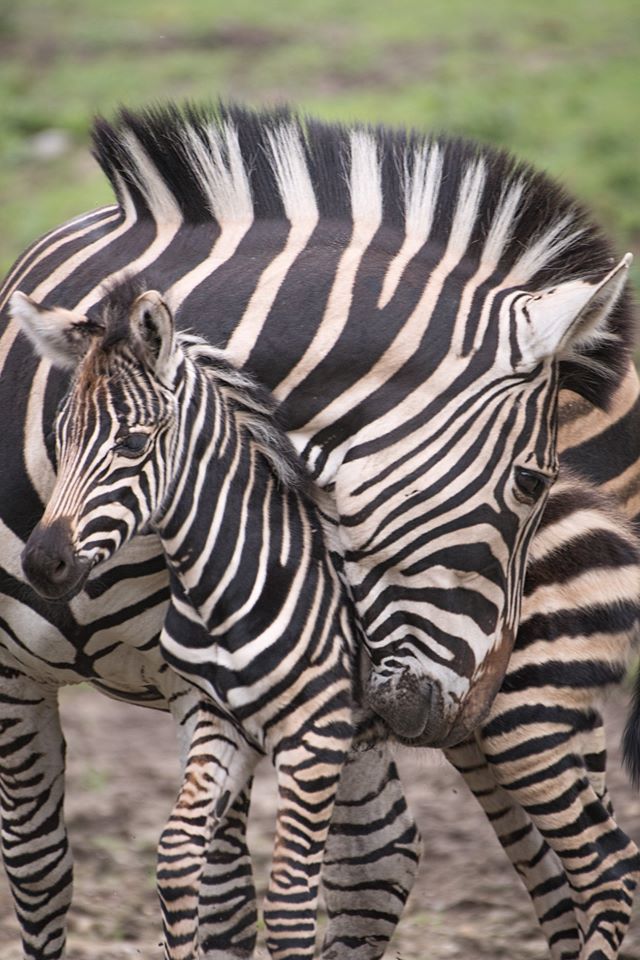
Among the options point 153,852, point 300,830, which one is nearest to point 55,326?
point 300,830

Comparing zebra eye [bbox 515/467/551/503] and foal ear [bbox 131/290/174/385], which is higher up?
foal ear [bbox 131/290/174/385]

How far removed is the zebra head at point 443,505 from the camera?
452cm

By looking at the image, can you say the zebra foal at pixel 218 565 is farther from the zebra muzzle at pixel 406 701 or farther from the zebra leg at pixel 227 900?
the zebra leg at pixel 227 900

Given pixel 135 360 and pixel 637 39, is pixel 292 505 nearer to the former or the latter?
pixel 135 360

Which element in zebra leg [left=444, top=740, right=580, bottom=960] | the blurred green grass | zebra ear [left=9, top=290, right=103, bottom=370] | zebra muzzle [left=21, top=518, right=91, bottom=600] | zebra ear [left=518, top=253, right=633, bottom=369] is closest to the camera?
zebra muzzle [left=21, top=518, right=91, bottom=600]

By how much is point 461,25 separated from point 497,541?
17.6 m

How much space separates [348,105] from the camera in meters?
16.2

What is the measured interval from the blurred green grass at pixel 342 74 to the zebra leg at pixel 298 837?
927cm

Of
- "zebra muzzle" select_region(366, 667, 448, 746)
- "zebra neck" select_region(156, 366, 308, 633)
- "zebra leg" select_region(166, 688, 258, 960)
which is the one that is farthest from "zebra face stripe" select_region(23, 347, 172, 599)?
"zebra leg" select_region(166, 688, 258, 960)

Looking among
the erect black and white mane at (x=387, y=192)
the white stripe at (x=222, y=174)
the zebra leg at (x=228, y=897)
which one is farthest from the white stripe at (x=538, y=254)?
the zebra leg at (x=228, y=897)

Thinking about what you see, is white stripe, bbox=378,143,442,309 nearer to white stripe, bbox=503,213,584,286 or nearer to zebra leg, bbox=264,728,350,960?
white stripe, bbox=503,213,584,286

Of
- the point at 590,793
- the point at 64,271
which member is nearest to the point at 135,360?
the point at 64,271

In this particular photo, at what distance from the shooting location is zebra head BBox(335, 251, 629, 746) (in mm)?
4516

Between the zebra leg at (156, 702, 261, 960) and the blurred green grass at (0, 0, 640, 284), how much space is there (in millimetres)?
9169
